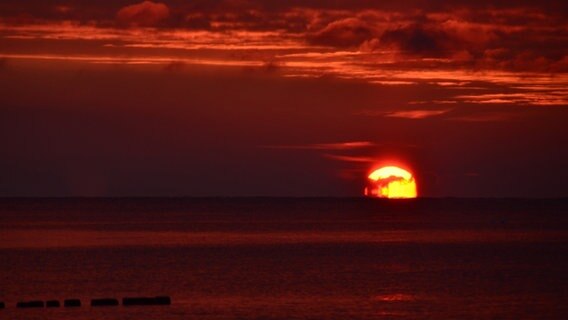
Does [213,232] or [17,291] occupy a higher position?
[213,232]

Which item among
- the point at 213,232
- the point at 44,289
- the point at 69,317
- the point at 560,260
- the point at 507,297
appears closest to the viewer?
the point at 69,317

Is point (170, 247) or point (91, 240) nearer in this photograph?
point (170, 247)

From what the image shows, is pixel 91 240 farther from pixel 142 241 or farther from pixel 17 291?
pixel 17 291

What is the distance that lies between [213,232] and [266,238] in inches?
693

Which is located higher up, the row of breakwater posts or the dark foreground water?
the dark foreground water

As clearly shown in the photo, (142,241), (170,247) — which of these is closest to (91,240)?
(142,241)

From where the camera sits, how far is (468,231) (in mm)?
145875

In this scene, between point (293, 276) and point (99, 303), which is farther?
point (293, 276)

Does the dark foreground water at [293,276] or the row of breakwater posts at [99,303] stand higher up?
the dark foreground water at [293,276]

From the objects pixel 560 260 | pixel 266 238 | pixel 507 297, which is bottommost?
pixel 507 297

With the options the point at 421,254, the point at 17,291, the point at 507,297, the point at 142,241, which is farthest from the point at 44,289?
the point at 142,241

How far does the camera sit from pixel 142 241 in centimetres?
11306

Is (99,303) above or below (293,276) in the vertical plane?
below

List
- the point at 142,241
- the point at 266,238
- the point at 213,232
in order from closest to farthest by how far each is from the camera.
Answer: the point at 142,241 < the point at 266,238 < the point at 213,232
